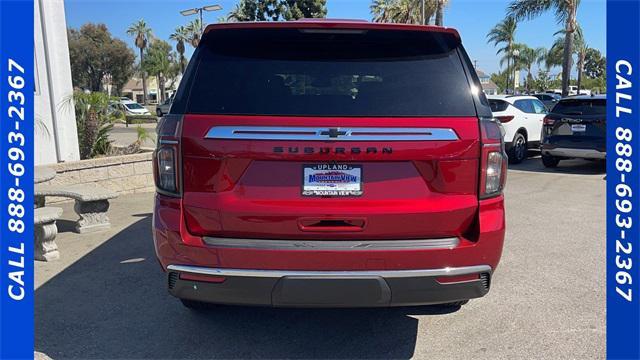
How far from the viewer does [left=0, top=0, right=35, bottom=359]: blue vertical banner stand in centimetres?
315

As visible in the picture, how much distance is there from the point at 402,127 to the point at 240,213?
0.97 metres

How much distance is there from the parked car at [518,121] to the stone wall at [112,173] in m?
7.83

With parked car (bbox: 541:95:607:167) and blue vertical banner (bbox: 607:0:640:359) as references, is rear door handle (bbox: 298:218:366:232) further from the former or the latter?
Result: parked car (bbox: 541:95:607:167)

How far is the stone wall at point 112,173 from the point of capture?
301 inches

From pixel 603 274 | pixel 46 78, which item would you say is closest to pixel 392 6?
pixel 46 78

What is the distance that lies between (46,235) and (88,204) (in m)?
1.12

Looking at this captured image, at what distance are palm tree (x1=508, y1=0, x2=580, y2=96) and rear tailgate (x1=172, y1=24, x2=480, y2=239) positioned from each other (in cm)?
A: 2161

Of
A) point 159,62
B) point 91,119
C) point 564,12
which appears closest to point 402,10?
point 564,12

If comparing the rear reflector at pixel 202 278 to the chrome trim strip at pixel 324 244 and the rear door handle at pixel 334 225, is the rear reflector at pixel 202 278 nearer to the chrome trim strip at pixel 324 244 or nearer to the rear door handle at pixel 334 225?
the chrome trim strip at pixel 324 244

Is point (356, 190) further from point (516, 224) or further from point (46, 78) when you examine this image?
point (46, 78)

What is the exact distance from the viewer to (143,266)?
493 centimetres

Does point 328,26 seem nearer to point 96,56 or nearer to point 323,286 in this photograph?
point 323,286

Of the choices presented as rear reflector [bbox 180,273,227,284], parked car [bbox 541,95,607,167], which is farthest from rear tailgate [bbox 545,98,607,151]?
rear reflector [bbox 180,273,227,284]

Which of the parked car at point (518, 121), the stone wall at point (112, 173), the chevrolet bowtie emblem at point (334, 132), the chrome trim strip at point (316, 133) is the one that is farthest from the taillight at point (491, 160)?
the parked car at point (518, 121)
